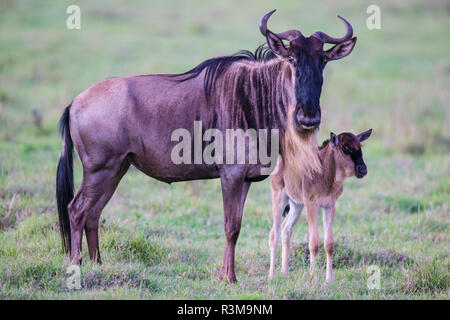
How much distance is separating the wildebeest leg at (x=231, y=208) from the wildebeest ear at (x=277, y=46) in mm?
1176

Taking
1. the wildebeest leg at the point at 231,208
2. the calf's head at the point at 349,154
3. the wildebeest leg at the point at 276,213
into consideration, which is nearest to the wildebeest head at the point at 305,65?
the calf's head at the point at 349,154

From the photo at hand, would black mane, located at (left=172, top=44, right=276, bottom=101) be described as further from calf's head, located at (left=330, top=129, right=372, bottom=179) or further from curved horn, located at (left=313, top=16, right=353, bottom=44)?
calf's head, located at (left=330, top=129, right=372, bottom=179)

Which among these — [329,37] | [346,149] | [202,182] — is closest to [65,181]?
[346,149]

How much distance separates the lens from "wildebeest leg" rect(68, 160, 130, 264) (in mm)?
6379

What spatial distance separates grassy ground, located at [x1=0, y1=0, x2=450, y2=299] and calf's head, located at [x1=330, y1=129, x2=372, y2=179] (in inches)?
41.5

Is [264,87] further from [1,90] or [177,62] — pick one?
[177,62]

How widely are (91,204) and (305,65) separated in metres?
2.49

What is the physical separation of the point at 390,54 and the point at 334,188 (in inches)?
542

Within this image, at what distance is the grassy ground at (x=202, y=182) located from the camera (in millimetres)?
6102

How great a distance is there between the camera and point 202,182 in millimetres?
9844

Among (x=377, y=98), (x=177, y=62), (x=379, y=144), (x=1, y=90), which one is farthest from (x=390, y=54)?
(x=1, y=90)

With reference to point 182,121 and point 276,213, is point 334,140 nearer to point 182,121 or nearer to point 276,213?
point 276,213

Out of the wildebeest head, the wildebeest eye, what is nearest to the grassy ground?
the wildebeest eye
